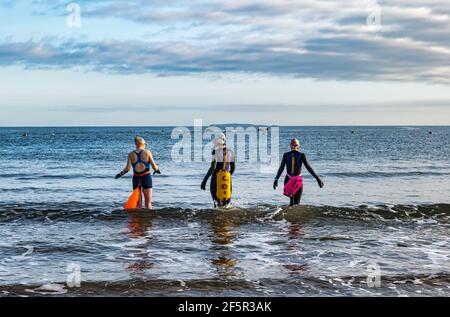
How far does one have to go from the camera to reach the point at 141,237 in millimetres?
12055

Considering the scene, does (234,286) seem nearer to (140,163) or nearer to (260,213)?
(140,163)

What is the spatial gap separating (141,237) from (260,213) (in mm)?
4542

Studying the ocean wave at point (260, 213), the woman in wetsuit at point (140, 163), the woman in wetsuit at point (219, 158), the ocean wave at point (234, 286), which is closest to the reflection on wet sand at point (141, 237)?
the ocean wave at point (260, 213)

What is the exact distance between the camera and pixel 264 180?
26516 millimetres

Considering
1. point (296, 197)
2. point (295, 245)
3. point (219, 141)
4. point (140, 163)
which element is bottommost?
point (295, 245)

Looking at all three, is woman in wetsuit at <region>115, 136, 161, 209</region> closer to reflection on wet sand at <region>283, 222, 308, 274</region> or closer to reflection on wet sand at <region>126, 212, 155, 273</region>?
reflection on wet sand at <region>126, 212, 155, 273</region>

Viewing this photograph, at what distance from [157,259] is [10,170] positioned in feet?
86.0

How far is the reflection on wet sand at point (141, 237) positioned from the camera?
30.8ft

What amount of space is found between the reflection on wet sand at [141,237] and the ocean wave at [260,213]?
22 cm

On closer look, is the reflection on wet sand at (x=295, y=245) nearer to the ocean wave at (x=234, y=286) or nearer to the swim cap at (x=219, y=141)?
the ocean wave at (x=234, y=286)

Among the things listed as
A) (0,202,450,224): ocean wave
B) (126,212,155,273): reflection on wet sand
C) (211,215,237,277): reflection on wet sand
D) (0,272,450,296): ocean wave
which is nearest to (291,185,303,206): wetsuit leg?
(0,202,450,224): ocean wave

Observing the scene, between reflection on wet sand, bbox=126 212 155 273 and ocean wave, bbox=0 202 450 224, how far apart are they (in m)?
0.22

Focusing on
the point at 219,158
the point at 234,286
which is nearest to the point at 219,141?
the point at 219,158
